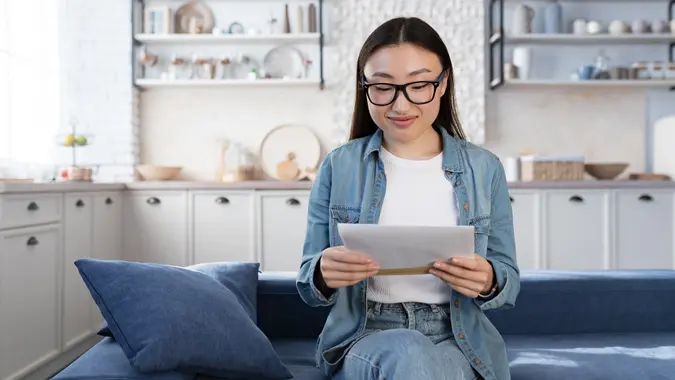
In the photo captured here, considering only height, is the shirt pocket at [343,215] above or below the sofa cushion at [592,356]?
above

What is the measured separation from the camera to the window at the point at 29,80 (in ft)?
13.5

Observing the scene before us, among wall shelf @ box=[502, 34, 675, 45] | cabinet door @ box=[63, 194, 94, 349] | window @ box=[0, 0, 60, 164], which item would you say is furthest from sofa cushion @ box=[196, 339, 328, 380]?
wall shelf @ box=[502, 34, 675, 45]

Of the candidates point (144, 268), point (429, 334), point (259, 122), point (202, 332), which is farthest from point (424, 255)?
point (259, 122)

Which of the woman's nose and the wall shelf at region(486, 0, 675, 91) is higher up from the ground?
the wall shelf at region(486, 0, 675, 91)

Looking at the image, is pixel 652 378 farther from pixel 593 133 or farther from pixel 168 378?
pixel 593 133

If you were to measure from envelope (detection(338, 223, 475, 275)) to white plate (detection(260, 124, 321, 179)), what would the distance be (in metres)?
3.75

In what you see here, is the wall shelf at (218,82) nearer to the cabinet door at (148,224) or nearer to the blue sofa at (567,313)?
the cabinet door at (148,224)

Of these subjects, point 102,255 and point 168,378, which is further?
point 102,255

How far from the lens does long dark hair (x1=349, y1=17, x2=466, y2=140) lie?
148cm

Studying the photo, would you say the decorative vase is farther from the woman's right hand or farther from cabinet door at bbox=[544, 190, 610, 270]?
the woman's right hand

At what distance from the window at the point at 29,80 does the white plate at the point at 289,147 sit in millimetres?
1566

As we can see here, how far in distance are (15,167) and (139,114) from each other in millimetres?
1167

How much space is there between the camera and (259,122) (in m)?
5.11

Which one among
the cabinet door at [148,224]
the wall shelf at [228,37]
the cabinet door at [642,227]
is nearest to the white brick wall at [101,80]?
the wall shelf at [228,37]
